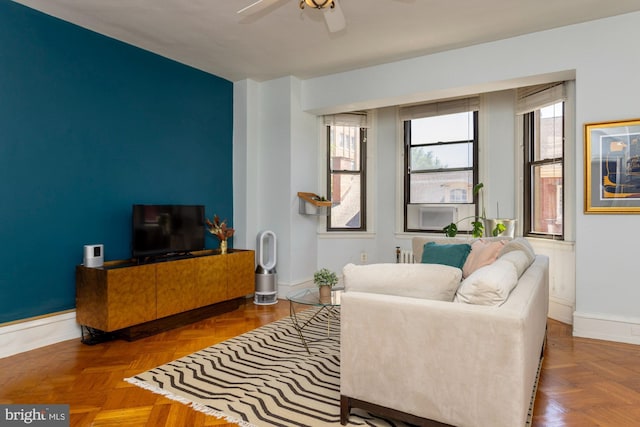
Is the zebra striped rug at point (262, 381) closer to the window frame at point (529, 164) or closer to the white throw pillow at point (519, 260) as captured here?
the white throw pillow at point (519, 260)

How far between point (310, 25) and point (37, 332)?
11.4 feet

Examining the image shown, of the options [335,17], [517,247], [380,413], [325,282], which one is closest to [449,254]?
[517,247]

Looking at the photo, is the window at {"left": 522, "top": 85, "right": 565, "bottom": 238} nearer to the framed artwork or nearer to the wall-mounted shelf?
the framed artwork

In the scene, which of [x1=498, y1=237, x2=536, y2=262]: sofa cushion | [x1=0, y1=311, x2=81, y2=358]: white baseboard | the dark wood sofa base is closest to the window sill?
[x1=498, y1=237, x2=536, y2=262]: sofa cushion

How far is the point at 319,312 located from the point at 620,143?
3153 mm

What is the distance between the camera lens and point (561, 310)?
13.1 feet

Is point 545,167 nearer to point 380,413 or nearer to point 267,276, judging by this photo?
point 267,276

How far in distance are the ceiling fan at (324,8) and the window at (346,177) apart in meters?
2.78

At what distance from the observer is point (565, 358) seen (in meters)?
2.97

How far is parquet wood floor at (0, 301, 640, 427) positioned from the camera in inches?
83.9

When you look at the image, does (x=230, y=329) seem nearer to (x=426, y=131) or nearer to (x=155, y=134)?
(x=155, y=134)

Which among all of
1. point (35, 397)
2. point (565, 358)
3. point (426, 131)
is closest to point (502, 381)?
point (565, 358)

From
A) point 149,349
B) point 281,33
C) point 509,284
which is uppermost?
point 281,33

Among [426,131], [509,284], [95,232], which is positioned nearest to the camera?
[509,284]
